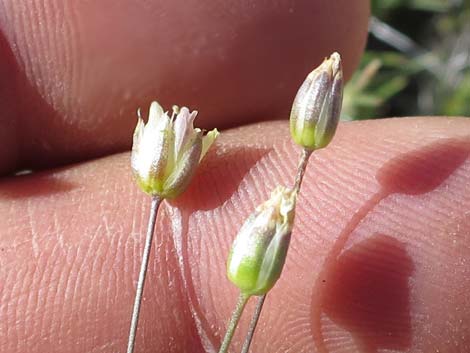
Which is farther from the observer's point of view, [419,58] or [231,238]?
[419,58]

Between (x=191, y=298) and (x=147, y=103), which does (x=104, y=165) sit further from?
(x=191, y=298)

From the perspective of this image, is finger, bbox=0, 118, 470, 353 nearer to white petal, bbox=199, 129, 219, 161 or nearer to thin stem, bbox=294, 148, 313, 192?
white petal, bbox=199, 129, 219, 161

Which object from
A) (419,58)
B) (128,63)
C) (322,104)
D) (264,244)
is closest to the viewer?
(264,244)

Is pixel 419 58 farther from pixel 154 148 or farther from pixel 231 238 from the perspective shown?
pixel 154 148

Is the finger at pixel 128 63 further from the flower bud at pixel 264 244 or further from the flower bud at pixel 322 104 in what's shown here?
the flower bud at pixel 264 244

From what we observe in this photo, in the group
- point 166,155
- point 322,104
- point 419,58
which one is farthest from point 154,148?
point 419,58

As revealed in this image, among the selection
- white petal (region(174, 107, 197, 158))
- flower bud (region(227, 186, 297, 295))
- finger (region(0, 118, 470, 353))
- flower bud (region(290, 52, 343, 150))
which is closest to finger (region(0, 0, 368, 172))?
finger (region(0, 118, 470, 353))
